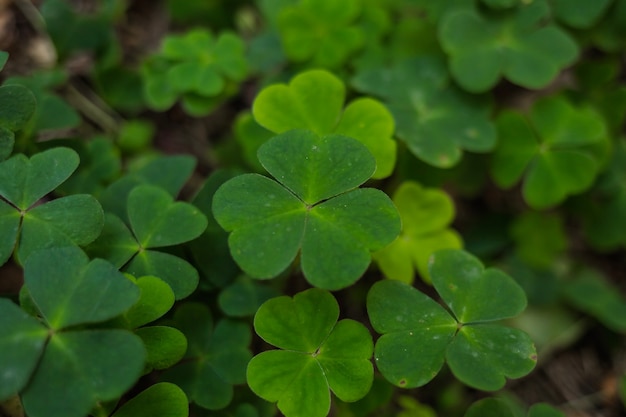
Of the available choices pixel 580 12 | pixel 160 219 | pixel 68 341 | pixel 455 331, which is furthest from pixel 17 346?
pixel 580 12

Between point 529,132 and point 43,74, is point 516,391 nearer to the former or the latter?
point 529,132

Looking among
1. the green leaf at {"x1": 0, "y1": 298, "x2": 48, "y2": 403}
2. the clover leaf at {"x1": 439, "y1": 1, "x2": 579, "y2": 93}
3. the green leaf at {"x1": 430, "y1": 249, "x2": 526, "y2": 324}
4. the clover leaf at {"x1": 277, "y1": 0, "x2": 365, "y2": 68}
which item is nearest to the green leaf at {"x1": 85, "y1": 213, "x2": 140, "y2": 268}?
the green leaf at {"x1": 0, "y1": 298, "x2": 48, "y2": 403}


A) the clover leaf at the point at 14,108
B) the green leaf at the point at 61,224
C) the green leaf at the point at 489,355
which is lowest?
the green leaf at the point at 489,355

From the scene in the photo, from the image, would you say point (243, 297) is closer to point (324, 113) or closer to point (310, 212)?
point (310, 212)

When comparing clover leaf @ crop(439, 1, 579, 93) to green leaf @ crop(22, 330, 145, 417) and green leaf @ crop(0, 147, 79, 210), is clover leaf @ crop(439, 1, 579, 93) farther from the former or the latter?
green leaf @ crop(22, 330, 145, 417)

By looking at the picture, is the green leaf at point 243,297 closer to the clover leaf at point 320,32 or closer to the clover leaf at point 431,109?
the clover leaf at point 431,109

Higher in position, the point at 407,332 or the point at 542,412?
the point at 407,332

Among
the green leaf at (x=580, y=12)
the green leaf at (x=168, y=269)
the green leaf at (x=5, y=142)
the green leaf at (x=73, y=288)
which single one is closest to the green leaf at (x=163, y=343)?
the green leaf at (x=168, y=269)
